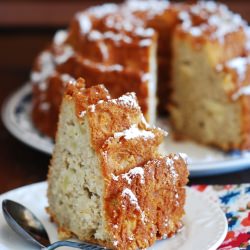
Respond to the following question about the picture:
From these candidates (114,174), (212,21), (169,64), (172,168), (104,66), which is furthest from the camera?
(169,64)

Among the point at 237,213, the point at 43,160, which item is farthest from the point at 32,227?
the point at 43,160

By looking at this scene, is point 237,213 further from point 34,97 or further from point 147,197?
point 34,97

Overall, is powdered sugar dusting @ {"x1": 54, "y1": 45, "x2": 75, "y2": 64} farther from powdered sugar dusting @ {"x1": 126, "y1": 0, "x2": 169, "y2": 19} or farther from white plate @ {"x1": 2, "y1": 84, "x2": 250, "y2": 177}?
powdered sugar dusting @ {"x1": 126, "y1": 0, "x2": 169, "y2": 19}

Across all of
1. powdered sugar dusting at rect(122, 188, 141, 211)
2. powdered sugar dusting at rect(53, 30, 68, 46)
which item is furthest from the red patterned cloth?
powdered sugar dusting at rect(53, 30, 68, 46)

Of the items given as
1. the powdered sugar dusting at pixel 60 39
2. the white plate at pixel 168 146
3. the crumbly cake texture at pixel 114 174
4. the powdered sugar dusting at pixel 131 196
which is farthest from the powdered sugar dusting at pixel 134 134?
the powdered sugar dusting at pixel 60 39

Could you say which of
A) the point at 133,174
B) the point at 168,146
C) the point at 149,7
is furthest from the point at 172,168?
the point at 149,7

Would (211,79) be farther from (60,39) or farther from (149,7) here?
(60,39)
